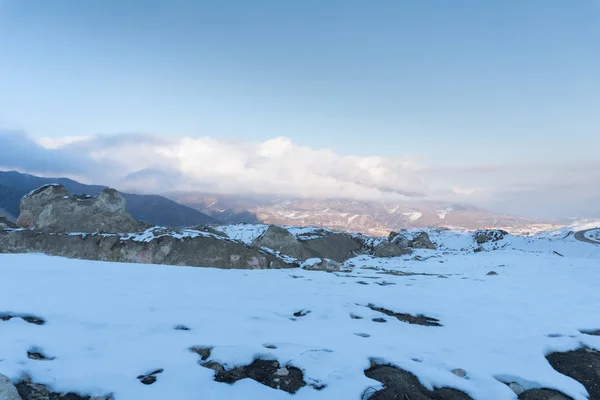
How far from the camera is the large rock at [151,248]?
45344 mm

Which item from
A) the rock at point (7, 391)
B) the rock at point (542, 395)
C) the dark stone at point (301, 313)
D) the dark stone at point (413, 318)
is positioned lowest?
the dark stone at point (413, 318)

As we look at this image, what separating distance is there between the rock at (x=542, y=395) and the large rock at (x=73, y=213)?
6164cm

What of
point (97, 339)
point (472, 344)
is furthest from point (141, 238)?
point (472, 344)

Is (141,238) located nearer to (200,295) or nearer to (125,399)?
(200,295)

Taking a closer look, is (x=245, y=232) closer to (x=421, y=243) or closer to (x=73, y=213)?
(x=421, y=243)

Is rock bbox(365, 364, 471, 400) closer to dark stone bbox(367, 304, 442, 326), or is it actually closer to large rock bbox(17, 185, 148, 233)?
dark stone bbox(367, 304, 442, 326)

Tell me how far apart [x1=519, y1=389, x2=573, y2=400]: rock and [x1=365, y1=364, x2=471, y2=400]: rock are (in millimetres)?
1296

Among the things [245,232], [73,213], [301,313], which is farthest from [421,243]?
[301,313]

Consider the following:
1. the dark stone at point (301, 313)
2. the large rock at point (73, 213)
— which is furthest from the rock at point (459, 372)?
the large rock at point (73, 213)

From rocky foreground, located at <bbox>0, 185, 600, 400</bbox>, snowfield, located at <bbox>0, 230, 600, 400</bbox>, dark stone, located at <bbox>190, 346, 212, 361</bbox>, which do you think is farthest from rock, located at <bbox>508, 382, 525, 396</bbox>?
dark stone, located at <bbox>190, 346, 212, 361</bbox>

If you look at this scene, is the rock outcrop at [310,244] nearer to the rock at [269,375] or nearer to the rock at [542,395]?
the rock at [269,375]

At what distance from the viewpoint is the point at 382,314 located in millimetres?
10547

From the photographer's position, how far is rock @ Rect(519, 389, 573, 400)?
19.4 ft

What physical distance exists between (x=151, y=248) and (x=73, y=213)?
22403 mm
